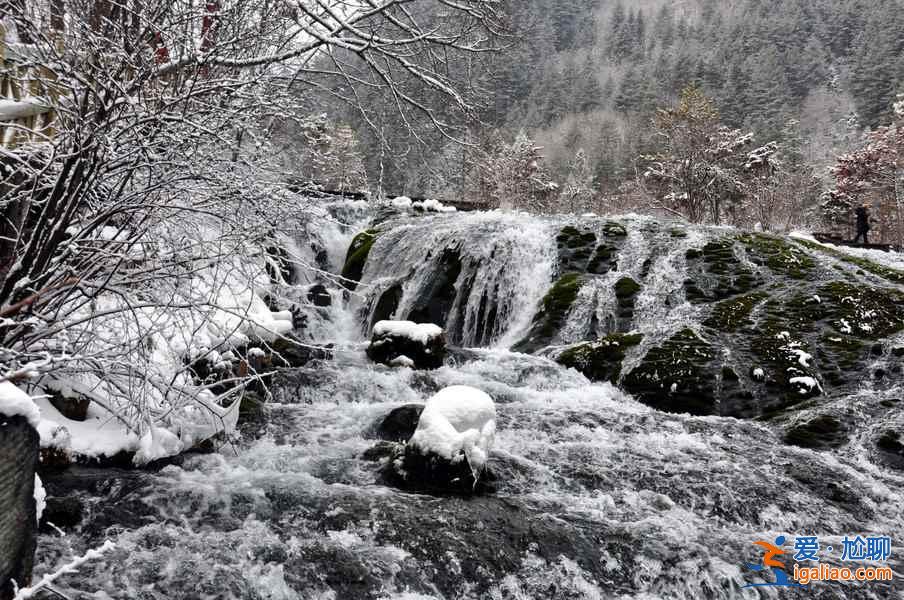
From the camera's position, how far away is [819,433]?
6742mm

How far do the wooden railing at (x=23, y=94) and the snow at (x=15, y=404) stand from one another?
98 cm

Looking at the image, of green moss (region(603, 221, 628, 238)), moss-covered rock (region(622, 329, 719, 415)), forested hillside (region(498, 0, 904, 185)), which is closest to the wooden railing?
moss-covered rock (region(622, 329, 719, 415))

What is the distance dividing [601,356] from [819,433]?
3185 millimetres

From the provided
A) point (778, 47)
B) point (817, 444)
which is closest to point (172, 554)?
point (817, 444)

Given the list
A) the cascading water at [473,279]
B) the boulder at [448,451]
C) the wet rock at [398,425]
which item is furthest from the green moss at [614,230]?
the boulder at [448,451]

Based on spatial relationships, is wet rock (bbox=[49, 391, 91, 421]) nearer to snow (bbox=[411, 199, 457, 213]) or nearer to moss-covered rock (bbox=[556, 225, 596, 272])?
moss-covered rock (bbox=[556, 225, 596, 272])

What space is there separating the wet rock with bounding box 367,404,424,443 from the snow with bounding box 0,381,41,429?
14.0 feet

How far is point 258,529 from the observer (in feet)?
14.1

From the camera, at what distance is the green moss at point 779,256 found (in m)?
11.1

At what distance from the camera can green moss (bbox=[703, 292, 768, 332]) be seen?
941 centimetres

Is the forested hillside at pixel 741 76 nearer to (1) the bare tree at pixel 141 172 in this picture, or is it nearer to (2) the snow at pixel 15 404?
(1) the bare tree at pixel 141 172

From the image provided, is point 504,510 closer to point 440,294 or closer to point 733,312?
point 733,312

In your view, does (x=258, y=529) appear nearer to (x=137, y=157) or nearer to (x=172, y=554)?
(x=172, y=554)

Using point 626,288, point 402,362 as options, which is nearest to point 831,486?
point 402,362
